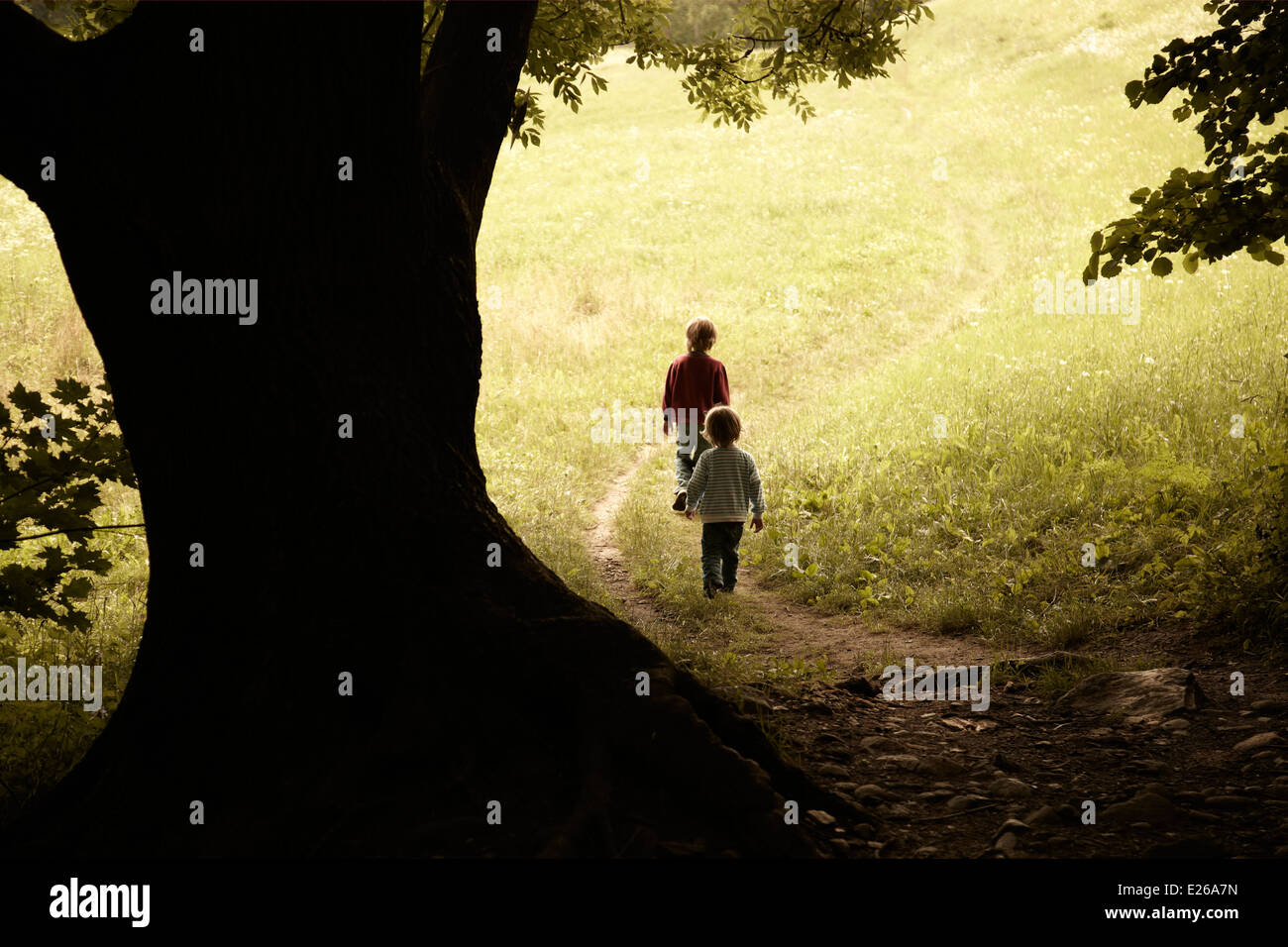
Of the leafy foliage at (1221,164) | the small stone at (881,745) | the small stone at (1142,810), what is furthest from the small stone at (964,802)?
the leafy foliage at (1221,164)

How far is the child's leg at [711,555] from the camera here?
8.16 m

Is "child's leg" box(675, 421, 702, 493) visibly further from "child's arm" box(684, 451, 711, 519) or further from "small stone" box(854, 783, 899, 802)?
"small stone" box(854, 783, 899, 802)

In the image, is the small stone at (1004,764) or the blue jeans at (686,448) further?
the blue jeans at (686,448)

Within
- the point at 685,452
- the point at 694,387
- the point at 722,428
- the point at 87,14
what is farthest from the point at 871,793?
the point at 87,14

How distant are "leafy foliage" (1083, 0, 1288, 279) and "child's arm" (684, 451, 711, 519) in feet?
11.2

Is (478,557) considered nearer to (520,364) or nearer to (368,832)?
(368,832)

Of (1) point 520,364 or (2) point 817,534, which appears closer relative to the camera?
(2) point 817,534

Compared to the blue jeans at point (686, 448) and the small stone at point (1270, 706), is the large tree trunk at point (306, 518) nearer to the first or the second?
the small stone at point (1270, 706)

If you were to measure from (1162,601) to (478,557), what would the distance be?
496 centimetres

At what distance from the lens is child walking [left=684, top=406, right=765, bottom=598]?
26.6ft

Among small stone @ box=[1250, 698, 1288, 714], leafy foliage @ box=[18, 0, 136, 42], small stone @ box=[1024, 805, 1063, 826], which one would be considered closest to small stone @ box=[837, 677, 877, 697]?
small stone @ box=[1024, 805, 1063, 826]

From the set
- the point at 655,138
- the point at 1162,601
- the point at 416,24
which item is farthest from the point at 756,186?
the point at 416,24

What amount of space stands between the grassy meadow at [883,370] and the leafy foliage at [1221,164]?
1.85m
